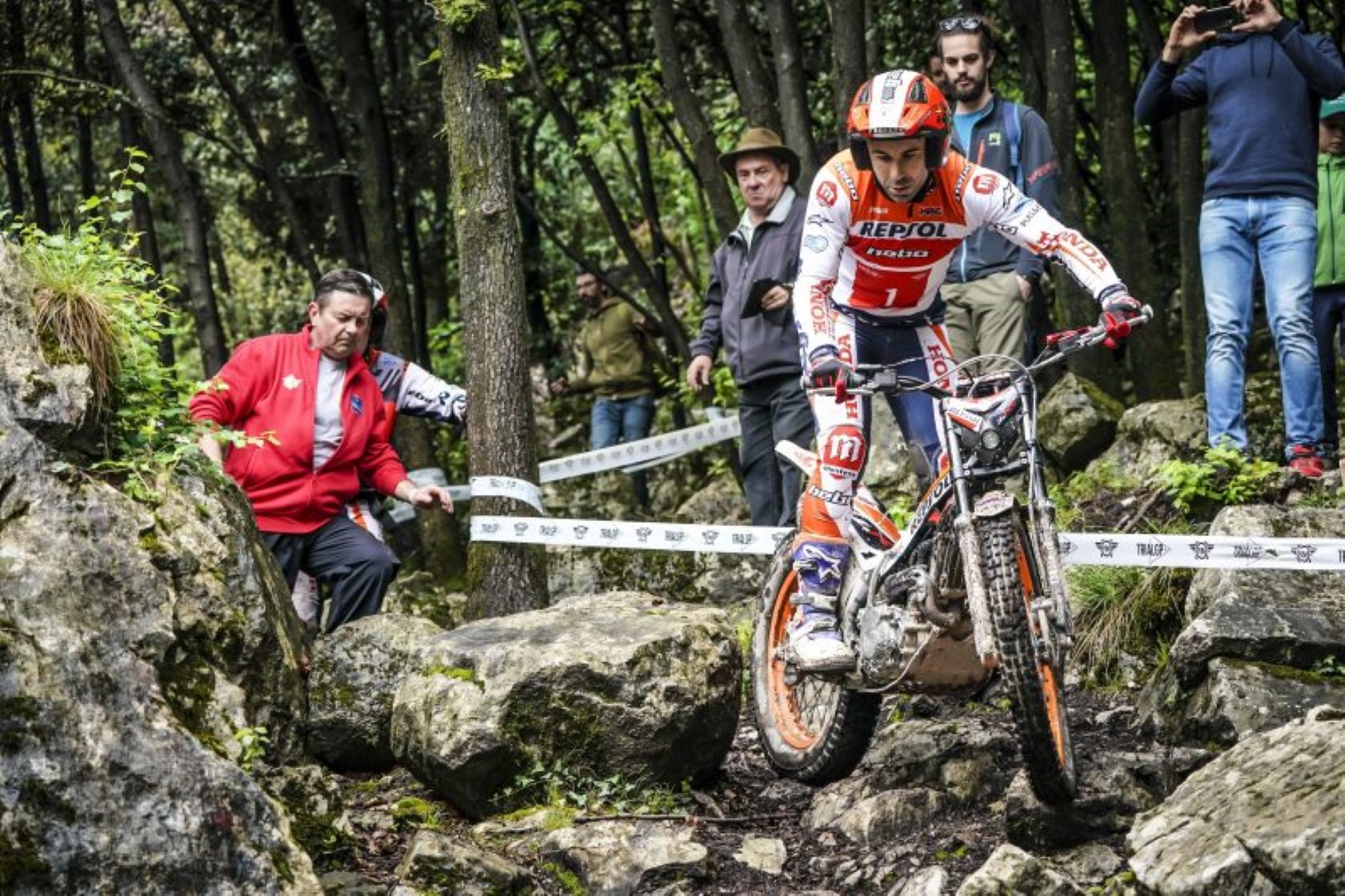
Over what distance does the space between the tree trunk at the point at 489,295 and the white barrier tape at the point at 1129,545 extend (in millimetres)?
114

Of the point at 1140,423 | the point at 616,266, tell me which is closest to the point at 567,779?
the point at 1140,423

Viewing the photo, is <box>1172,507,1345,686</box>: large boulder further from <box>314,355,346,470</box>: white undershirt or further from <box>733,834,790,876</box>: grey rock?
<box>314,355,346,470</box>: white undershirt

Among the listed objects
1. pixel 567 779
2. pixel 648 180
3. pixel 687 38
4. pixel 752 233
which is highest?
pixel 687 38

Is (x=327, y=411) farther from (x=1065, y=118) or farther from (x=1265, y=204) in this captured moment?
(x=1065, y=118)

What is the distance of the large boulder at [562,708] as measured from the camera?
6.00 m

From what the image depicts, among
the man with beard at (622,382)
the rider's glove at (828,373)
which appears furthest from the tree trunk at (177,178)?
the rider's glove at (828,373)

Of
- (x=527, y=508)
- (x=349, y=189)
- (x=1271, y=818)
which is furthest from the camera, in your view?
(x=349, y=189)

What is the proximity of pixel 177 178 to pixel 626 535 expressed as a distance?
643 centimetres

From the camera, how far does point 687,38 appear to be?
1653cm

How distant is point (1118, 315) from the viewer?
17.8 feet

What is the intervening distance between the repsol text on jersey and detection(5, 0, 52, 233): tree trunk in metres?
10.2

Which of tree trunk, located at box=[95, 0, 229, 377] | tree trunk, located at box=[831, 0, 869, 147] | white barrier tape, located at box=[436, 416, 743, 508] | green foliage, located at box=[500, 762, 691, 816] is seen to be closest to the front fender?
green foliage, located at box=[500, 762, 691, 816]

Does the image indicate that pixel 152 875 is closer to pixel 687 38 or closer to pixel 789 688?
pixel 789 688

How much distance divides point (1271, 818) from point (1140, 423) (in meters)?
5.59
